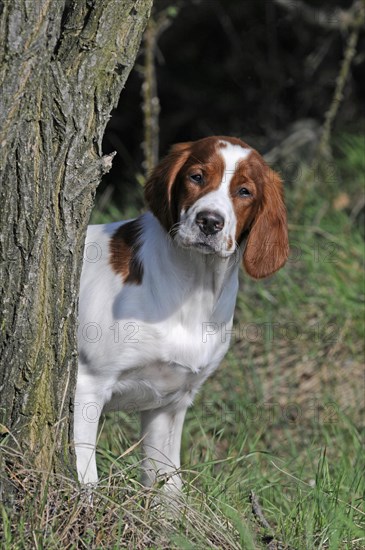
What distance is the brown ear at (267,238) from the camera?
376 centimetres

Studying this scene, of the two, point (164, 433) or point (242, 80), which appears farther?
point (242, 80)

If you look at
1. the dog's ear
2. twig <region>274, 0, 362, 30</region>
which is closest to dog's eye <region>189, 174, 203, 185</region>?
the dog's ear

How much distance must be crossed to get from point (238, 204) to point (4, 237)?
3.74 ft

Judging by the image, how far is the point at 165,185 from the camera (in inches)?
147

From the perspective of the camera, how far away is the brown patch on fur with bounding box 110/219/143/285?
3740mm

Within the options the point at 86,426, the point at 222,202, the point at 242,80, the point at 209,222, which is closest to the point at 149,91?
the point at 222,202

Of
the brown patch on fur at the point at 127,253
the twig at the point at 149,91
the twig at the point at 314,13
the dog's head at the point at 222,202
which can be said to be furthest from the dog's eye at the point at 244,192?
the twig at the point at 314,13

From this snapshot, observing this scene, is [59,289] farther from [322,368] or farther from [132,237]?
[322,368]

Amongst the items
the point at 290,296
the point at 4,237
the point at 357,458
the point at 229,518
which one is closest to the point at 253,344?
the point at 290,296

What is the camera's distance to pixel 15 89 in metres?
2.64

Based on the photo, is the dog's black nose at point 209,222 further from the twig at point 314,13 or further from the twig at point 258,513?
the twig at point 314,13

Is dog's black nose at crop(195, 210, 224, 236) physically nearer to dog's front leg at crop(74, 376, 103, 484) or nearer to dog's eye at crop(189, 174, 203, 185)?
dog's eye at crop(189, 174, 203, 185)

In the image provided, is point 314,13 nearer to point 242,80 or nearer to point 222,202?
point 242,80

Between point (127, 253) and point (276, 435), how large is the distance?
73.9 inches
